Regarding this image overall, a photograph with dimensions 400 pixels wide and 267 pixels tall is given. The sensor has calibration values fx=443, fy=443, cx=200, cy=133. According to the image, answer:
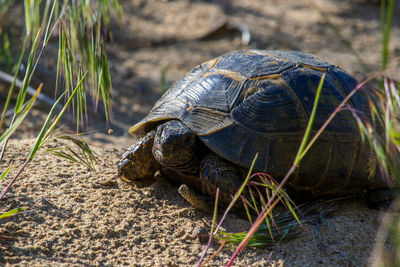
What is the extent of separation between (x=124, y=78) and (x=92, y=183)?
3785 millimetres

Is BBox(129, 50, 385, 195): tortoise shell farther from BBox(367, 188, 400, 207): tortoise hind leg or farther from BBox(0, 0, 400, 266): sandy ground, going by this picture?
BBox(0, 0, 400, 266): sandy ground

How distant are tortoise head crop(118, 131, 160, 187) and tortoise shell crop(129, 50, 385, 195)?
0.56ft

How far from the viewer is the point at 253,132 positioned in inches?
114

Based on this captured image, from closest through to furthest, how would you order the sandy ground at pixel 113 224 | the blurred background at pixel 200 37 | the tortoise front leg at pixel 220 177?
the sandy ground at pixel 113 224 → the tortoise front leg at pixel 220 177 → the blurred background at pixel 200 37

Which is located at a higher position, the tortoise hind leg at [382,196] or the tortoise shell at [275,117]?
the tortoise shell at [275,117]

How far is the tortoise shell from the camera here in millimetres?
2883

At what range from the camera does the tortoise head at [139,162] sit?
314cm

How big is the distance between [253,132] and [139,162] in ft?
2.78

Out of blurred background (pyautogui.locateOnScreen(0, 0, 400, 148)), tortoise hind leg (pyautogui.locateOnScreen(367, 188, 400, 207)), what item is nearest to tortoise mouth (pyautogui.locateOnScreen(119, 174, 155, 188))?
tortoise hind leg (pyautogui.locateOnScreen(367, 188, 400, 207))

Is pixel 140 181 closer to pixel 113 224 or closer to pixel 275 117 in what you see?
pixel 113 224

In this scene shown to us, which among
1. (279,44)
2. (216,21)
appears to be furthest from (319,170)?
(216,21)

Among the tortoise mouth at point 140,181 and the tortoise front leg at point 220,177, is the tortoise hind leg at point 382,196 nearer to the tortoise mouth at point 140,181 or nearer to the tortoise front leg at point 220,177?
the tortoise front leg at point 220,177

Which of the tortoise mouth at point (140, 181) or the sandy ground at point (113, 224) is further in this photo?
→ the tortoise mouth at point (140, 181)

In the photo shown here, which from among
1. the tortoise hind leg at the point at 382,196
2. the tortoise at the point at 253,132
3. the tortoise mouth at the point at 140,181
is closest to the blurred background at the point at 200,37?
the tortoise mouth at the point at 140,181
